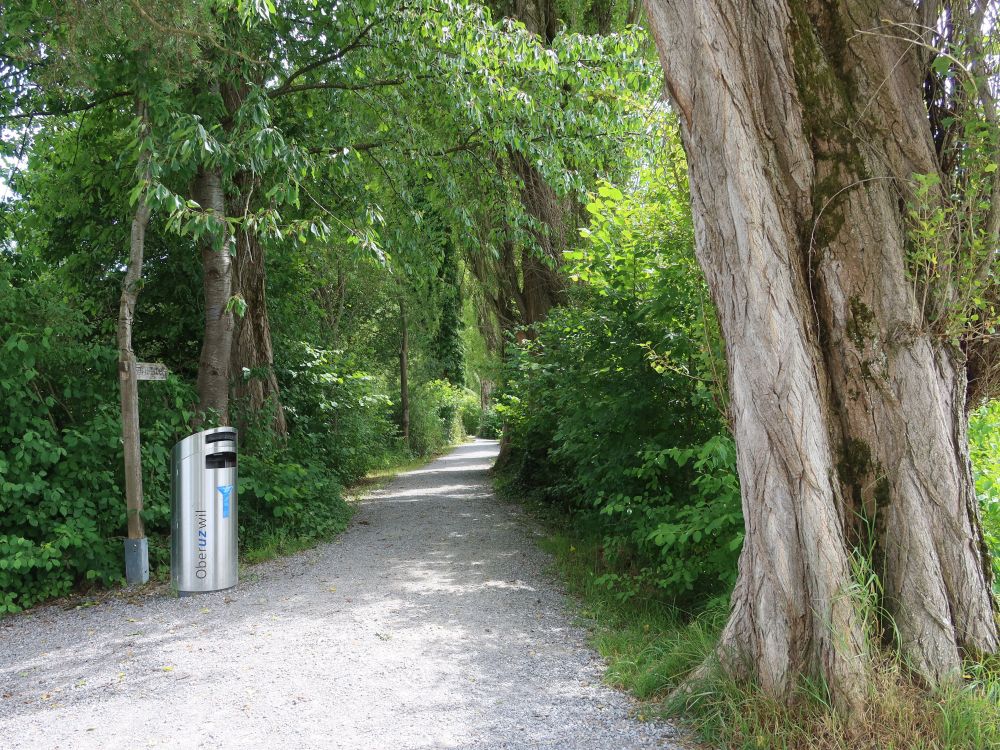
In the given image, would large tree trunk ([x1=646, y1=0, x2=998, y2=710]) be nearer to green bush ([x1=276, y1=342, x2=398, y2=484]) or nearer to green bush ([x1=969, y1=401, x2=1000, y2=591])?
green bush ([x1=969, y1=401, x2=1000, y2=591])

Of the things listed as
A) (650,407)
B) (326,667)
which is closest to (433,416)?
(650,407)

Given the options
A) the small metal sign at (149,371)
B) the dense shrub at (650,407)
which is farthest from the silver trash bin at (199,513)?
the dense shrub at (650,407)

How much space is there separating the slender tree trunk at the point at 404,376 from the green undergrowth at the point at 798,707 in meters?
18.8

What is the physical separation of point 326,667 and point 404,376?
20.2 meters

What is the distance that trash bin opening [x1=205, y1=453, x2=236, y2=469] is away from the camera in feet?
22.5

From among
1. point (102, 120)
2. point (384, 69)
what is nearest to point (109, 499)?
point (102, 120)

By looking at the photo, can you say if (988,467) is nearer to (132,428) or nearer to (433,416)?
(132,428)

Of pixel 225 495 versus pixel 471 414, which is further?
pixel 471 414

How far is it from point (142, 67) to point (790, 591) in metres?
7.28

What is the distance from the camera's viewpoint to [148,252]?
34.0 ft

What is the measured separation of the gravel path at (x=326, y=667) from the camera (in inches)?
152

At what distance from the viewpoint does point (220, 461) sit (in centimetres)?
695

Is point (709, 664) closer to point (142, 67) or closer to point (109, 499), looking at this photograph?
point (109, 499)

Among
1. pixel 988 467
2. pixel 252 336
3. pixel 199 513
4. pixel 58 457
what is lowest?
pixel 199 513
